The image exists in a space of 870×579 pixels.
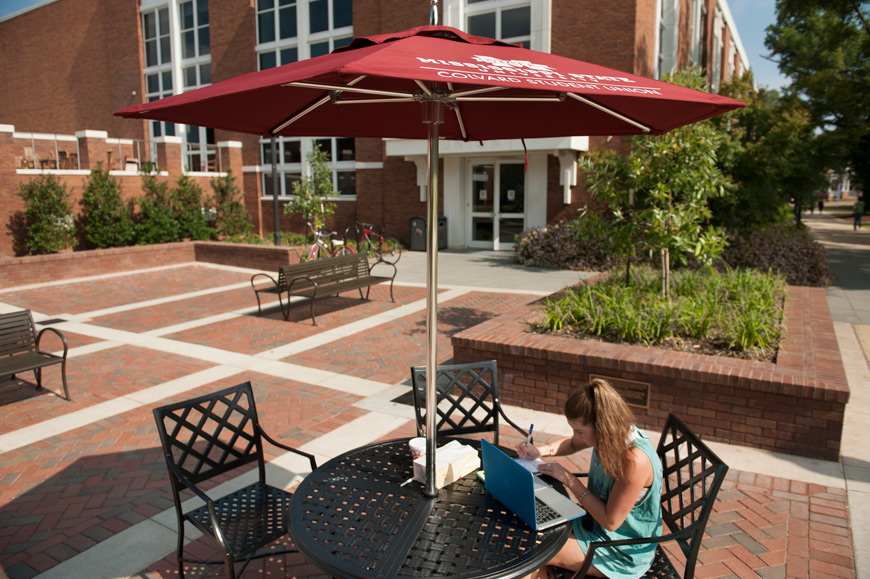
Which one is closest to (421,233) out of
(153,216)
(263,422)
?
(153,216)

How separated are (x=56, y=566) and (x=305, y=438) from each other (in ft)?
6.68

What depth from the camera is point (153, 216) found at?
1731cm

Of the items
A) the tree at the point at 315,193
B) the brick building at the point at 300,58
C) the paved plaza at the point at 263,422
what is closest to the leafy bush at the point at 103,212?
the brick building at the point at 300,58

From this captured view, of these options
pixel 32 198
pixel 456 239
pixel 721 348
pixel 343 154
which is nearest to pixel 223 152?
pixel 343 154

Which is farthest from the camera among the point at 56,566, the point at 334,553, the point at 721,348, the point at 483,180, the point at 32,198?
the point at 483,180

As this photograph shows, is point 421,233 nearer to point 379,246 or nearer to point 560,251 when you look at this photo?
point 379,246

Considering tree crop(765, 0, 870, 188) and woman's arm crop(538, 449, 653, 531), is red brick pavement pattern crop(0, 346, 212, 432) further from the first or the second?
tree crop(765, 0, 870, 188)

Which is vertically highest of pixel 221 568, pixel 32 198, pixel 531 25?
pixel 531 25

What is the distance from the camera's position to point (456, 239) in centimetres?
1928

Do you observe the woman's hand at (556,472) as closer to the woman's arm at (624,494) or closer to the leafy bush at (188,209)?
the woman's arm at (624,494)

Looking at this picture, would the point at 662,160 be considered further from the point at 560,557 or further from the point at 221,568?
the point at 221,568

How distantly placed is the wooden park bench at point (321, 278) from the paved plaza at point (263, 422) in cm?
39

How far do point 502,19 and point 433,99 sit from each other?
17076 mm

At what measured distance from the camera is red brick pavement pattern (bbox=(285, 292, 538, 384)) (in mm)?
7145
